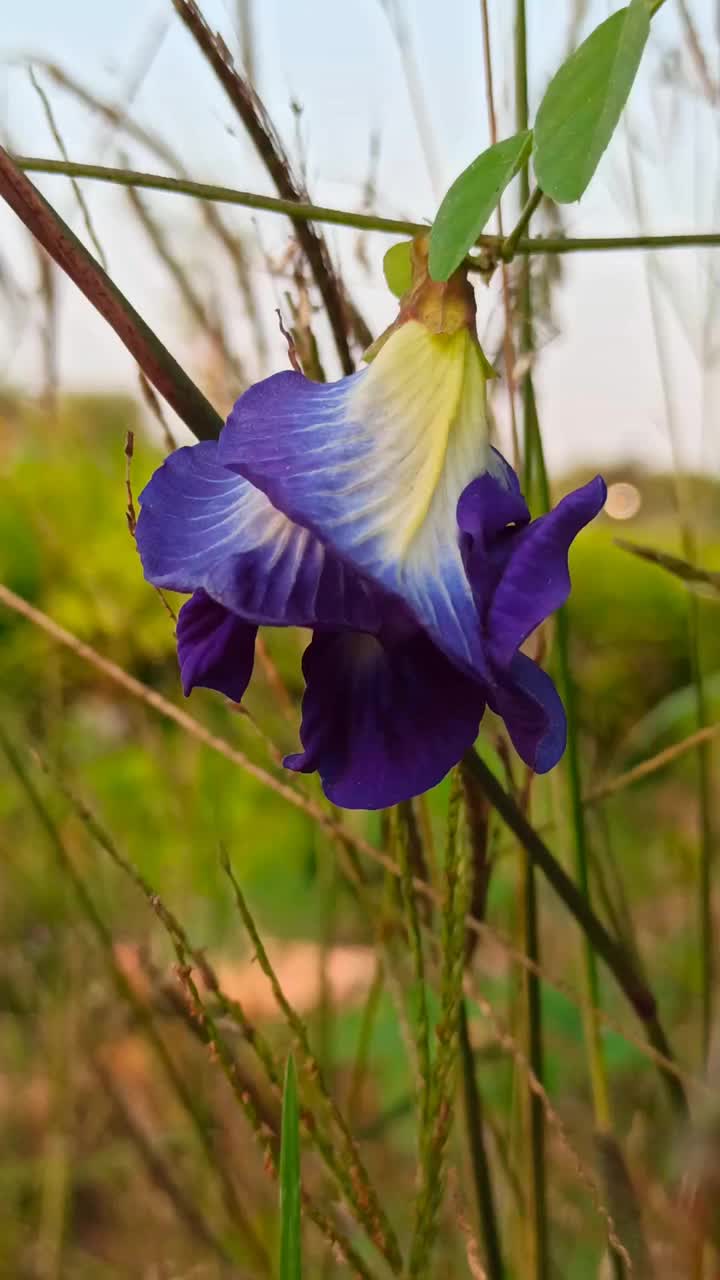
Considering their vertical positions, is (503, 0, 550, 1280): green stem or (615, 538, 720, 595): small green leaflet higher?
(615, 538, 720, 595): small green leaflet

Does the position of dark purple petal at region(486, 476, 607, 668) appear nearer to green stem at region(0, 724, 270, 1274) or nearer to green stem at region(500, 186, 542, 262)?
green stem at region(500, 186, 542, 262)

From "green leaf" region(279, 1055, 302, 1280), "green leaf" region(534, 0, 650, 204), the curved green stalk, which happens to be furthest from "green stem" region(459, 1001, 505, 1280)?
"green leaf" region(534, 0, 650, 204)

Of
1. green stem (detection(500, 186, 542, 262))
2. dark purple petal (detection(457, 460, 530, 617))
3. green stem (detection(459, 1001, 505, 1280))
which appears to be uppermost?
green stem (detection(500, 186, 542, 262))

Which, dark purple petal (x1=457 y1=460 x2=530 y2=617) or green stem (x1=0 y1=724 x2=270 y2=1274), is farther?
green stem (x1=0 y1=724 x2=270 y2=1274)

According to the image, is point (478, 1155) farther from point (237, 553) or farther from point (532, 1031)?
point (237, 553)

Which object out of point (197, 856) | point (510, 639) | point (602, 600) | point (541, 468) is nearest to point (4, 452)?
point (197, 856)

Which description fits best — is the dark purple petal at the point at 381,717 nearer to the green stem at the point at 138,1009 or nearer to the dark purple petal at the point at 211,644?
Result: the dark purple petal at the point at 211,644

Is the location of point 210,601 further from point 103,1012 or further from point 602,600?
point 602,600

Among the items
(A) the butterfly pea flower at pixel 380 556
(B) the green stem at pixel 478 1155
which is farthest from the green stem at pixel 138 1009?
(A) the butterfly pea flower at pixel 380 556
